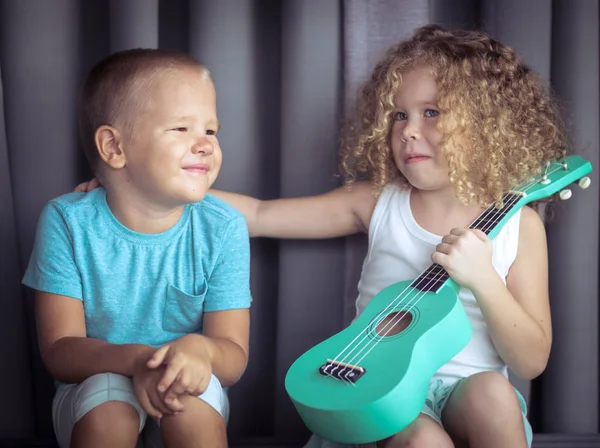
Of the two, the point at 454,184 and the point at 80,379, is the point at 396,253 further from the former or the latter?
the point at 80,379

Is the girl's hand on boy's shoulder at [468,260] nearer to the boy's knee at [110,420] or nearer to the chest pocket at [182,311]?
the chest pocket at [182,311]

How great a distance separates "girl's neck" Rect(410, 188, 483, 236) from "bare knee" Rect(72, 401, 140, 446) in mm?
631

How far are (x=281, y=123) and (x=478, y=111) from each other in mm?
396

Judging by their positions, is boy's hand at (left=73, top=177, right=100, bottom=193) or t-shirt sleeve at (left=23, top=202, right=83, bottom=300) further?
boy's hand at (left=73, top=177, right=100, bottom=193)

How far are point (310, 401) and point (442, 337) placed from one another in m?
0.22

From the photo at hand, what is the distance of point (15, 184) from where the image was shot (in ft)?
4.79

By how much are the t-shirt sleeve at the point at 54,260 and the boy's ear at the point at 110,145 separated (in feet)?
0.42

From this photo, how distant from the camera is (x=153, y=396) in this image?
1019 mm

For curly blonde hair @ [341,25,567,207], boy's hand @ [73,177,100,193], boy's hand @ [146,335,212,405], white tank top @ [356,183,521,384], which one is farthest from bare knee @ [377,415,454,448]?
boy's hand @ [73,177,100,193]

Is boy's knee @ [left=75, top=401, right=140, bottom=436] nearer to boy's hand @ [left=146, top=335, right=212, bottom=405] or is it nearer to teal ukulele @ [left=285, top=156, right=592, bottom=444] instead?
boy's hand @ [left=146, top=335, right=212, bottom=405]

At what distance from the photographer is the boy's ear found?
1.18 m

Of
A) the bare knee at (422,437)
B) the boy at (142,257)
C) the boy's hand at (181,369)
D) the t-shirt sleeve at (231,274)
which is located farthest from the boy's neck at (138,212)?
the bare knee at (422,437)

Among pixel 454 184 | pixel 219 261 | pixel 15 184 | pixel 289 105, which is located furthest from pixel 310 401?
pixel 15 184

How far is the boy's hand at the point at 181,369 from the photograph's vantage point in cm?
100
